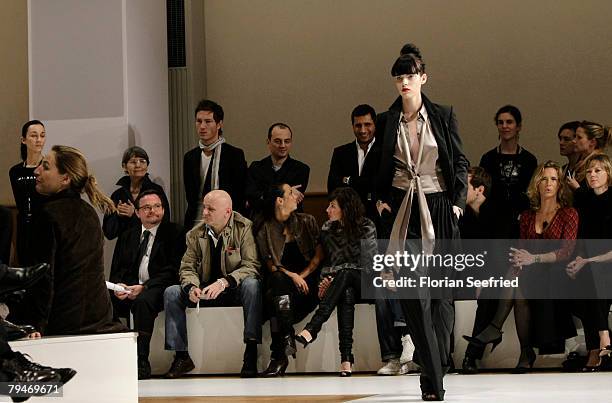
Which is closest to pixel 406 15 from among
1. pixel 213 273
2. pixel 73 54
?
pixel 73 54

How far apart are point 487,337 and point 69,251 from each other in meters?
2.98

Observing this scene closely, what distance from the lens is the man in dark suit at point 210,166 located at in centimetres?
768

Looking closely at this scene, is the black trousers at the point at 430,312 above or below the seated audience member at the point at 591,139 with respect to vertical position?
below

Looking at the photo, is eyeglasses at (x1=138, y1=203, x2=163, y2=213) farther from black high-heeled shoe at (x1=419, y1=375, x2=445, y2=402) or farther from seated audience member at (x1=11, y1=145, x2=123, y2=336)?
black high-heeled shoe at (x1=419, y1=375, x2=445, y2=402)

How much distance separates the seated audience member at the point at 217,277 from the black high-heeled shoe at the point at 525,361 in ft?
5.18

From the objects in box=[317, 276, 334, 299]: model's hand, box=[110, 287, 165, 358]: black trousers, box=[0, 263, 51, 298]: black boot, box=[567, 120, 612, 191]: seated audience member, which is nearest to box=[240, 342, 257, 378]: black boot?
box=[317, 276, 334, 299]: model's hand

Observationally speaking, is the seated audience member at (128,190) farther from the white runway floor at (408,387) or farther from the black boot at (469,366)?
the black boot at (469,366)

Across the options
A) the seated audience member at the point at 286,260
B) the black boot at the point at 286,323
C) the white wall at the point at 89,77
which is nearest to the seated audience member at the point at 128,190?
the white wall at the point at 89,77

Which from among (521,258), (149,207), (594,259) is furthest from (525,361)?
(149,207)

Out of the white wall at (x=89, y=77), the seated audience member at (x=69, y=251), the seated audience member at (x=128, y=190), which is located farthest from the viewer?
the white wall at (x=89, y=77)

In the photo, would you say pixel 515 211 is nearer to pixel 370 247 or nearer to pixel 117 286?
pixel 370 247

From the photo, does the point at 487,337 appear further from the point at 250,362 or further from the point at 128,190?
the point at 128,190

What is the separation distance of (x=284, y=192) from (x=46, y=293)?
2.85 m

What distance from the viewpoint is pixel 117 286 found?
22.6ft
